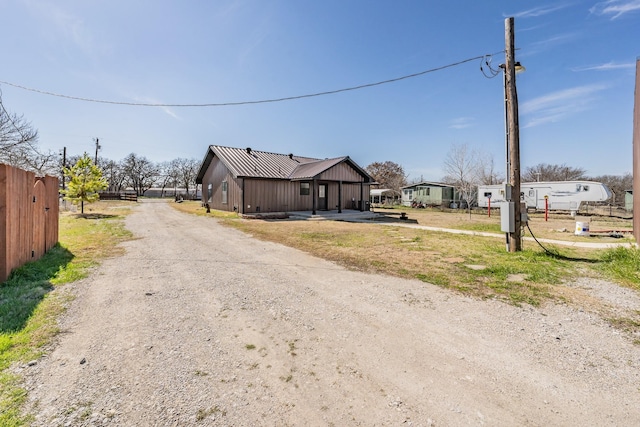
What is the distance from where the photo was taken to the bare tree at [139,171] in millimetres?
67875

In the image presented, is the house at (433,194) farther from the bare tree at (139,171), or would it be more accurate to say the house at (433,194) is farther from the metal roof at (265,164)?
the bare tree at (139,171)

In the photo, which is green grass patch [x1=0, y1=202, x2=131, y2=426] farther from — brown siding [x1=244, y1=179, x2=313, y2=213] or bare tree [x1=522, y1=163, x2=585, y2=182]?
bare tree [x1=522, y1=163, x2=585, y2=182]

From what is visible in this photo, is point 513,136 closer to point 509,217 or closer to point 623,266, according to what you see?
point 509,217

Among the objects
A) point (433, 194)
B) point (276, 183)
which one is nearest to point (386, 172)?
point (433, 194)

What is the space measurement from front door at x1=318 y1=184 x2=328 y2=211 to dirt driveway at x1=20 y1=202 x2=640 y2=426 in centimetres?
1785

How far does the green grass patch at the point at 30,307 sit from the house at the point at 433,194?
32885 millimetres

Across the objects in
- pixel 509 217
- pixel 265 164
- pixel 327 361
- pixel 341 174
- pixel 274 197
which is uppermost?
pixel 265 164

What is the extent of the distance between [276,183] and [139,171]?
63.5 metres

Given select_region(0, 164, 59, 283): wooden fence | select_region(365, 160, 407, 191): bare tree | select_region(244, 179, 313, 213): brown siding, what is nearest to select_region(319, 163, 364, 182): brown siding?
select_region(244, 179, 313, 213): brown siding

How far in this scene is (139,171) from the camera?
69125mm

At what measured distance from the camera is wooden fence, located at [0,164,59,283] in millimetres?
4617

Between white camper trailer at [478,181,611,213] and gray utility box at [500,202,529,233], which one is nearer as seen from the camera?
gray utility box at [500,202,529,233]

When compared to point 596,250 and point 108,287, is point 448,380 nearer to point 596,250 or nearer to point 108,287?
point 108,287

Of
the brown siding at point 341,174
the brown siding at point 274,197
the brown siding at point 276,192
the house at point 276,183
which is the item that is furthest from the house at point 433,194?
the brown siding at point 274,197
